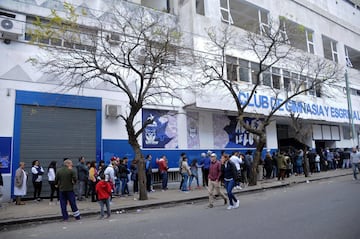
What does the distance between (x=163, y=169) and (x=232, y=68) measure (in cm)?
804

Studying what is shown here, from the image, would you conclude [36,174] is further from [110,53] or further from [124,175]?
[110,53]

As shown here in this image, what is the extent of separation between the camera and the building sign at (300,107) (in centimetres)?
1997

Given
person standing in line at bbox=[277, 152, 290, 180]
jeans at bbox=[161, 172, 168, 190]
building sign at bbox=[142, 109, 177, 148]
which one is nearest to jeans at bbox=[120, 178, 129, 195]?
jeans at bbox=[161, 172, 168, 190]

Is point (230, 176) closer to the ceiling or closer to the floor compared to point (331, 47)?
closer to the floor

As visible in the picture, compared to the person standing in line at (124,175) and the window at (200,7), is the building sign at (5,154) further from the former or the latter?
the window at (200,7)

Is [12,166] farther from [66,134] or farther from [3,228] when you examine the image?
[3,228]

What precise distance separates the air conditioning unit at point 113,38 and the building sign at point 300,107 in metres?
7.97

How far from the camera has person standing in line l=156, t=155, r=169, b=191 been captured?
50.2 ft

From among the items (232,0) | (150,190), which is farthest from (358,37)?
(150,190)

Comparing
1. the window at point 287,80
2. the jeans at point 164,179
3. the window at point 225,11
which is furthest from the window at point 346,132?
the jeans at point 164,179

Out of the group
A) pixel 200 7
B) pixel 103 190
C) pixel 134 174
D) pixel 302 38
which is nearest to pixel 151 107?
pixel 134 174

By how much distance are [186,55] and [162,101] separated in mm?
3014

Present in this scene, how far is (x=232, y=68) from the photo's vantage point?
19328mm

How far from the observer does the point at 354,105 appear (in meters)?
30.0
